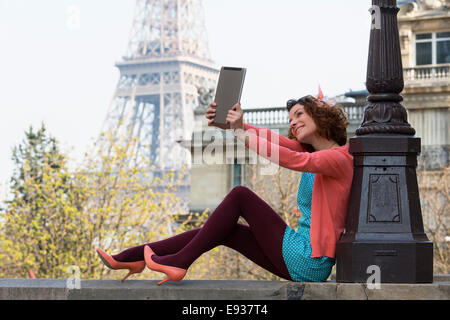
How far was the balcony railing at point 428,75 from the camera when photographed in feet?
84.5

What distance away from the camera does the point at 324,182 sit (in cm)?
580

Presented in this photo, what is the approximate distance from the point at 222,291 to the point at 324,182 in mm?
1067

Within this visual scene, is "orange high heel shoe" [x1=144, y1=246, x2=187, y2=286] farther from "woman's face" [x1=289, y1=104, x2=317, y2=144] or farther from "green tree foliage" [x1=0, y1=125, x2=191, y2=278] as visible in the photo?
"green tree foliage" [x1=0, y1=125, x2=191, y2=278]

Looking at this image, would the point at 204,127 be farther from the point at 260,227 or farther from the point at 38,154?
the point at 260,227

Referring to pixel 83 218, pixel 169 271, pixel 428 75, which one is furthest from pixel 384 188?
pixel 428 75

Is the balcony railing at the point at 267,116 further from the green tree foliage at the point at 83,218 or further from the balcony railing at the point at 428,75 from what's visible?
the green tree foliage at the point at 83,218

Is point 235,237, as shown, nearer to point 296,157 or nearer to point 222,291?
point 222,291

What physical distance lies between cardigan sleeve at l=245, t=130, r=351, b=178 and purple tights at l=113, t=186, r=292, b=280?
1.25ft

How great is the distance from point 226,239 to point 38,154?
1353 inches

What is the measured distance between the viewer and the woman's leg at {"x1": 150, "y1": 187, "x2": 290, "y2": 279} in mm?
5801

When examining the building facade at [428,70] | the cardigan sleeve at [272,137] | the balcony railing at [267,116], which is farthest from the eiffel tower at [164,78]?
the cardigan sleeve at [272,137]

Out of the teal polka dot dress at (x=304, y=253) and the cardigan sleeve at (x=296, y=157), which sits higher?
the cardigan sleeve at (x=296, y=157)

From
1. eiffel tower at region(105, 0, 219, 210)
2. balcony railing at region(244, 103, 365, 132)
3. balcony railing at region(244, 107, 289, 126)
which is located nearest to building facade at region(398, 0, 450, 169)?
balcony railing at region(244, 103, 365, 132)

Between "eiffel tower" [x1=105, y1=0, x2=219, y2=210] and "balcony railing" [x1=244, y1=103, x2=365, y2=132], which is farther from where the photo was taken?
"eiffel tower" [x1=105, y1=0, x2=219, y2=210]
